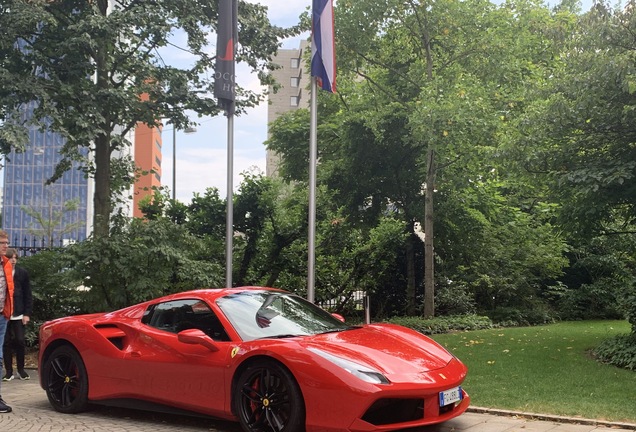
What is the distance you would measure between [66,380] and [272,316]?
2.50 m

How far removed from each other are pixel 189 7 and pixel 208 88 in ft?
5.88

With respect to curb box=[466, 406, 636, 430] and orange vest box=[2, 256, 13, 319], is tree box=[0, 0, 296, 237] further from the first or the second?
curb box=[466, 406, 636, 430]

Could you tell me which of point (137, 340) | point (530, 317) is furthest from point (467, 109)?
point (137, 340)

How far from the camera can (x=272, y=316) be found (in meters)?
6.70

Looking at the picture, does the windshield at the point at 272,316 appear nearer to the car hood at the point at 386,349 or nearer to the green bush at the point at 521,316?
the car hood at the point at 386,349

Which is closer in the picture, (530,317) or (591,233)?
(591,233)

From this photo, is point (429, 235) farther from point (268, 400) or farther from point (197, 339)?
point (268, 400)

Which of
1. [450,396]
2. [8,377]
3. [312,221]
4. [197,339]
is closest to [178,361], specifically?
[197,339]

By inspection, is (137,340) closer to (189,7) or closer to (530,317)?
(189,7)

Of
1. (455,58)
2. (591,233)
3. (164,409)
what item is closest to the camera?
(164,409)

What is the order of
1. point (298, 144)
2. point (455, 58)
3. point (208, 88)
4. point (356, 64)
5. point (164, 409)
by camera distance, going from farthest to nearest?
point (298, 144) < point (356, 64) < point (455, 58) < point (208, 88) < point (164, 409)

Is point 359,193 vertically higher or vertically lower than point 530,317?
higher

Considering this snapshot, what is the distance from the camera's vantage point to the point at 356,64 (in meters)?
18.7

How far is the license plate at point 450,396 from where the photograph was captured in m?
5.65
